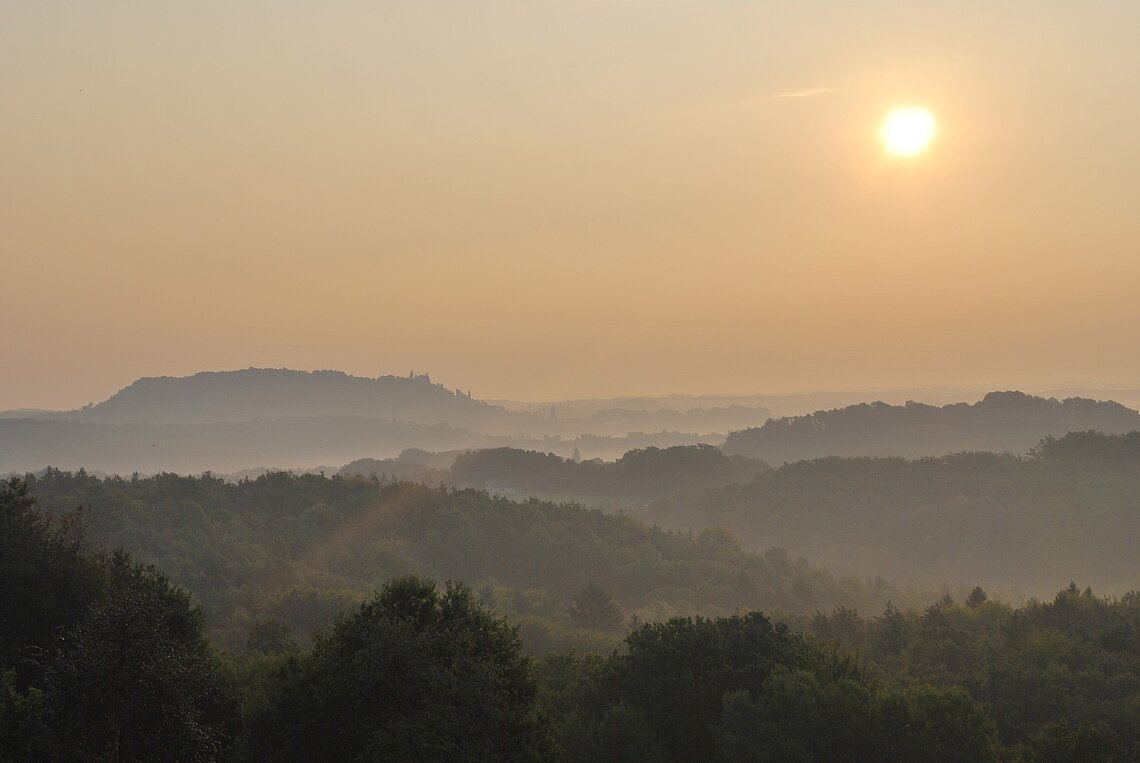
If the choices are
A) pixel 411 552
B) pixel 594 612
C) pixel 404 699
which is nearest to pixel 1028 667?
pixel 404 699

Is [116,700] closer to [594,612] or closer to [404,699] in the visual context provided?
[404,699]

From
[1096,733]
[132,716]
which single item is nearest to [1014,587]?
[1096,733]

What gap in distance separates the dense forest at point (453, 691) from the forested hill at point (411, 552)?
153 feet

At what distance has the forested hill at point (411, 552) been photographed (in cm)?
11119

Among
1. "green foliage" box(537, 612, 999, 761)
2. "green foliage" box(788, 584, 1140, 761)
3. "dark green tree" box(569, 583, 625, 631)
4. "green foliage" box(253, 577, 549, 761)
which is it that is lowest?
"dark green tree" box(569, 583, 625, 631)

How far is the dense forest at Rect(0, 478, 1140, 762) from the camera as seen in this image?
25812 millimetres

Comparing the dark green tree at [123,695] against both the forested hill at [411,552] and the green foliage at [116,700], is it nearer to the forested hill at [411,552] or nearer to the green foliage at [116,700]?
the green foliage at [116,700]

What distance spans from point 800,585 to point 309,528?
3055 inches

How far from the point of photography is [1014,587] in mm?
158750

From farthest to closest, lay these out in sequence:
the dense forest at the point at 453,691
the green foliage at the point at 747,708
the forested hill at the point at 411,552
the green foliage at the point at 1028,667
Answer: the forested hill at the point at 411,552 → the green foliage at the point at 1028,667 → the green foliage at the point at 747,708 → the dense forest at the point at 453,691

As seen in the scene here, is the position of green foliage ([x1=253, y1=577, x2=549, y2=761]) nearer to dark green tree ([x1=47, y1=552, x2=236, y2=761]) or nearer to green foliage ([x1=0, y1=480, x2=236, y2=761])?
green foliage ([x1=0, y1=480, x2=236, y2=761])

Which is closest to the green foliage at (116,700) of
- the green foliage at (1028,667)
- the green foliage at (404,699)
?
the green foliage at (404,699)

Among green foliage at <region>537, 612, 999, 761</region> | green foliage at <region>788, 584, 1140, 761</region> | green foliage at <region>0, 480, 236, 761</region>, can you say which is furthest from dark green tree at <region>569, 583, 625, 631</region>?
green foliage at <region>0, 480, 236, 761</region>

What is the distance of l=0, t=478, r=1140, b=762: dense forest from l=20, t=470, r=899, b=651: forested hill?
46.5 meters
